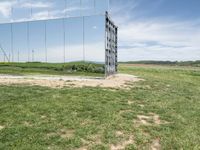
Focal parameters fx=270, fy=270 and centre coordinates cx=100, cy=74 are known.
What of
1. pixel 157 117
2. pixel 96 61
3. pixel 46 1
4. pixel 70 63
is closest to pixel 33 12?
pixel 46 1

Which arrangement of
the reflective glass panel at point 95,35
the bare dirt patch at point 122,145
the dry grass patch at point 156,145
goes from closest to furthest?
the bare dirt patch at point 122,145, the dry grass patch at point 156,145, the reflective glass panel at point 95,35

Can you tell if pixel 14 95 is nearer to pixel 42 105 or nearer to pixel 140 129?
pixel 42 105

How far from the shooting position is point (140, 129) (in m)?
6.65

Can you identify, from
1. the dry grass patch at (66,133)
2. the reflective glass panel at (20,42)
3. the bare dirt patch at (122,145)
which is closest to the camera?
the bare dirt patch at (122,145)

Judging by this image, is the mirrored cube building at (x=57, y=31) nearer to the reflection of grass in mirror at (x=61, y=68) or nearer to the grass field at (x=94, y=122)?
the reflection of grass in mirror at (x=61, y=68)

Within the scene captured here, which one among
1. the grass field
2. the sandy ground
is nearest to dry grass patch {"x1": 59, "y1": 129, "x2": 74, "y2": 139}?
the grass field

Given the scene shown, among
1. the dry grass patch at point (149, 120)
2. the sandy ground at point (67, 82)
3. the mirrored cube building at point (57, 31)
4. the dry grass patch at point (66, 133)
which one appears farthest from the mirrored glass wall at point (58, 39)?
the dry grass patch at point (66, 133)

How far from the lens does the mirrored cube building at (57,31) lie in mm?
16406

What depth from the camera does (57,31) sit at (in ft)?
55.7

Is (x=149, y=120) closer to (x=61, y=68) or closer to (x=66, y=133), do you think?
(x=66, y=133)

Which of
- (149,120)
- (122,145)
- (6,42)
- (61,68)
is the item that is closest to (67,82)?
(61,68)

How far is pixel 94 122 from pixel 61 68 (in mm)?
10585

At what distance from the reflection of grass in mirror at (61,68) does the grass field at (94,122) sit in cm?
640

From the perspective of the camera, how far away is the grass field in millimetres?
5703
